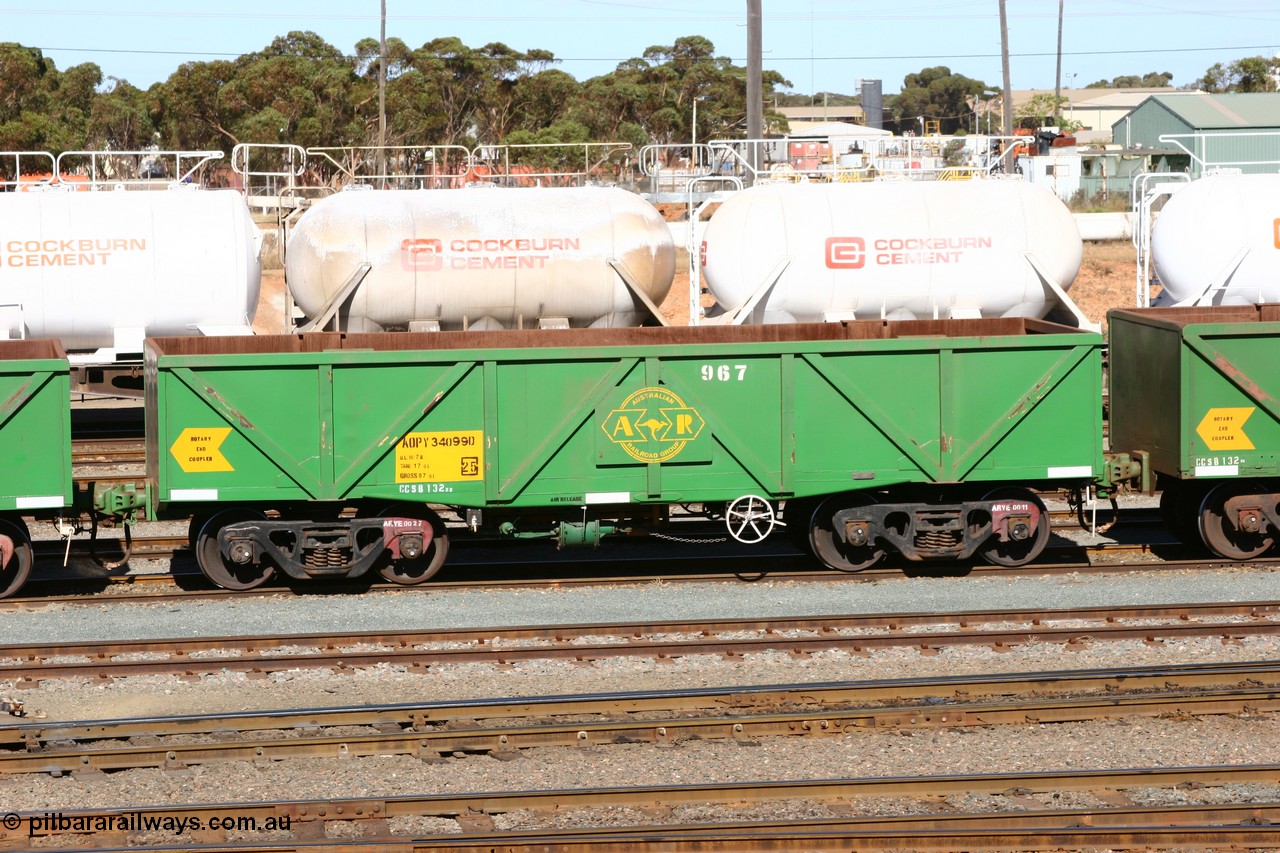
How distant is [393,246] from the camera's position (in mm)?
18125

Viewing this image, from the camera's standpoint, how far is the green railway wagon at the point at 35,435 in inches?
528

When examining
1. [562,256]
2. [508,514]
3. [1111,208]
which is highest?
[1111,208]

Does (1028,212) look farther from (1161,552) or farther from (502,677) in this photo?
(502,677)

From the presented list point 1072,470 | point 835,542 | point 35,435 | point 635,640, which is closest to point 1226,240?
point 1072,470

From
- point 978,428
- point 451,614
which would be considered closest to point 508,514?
point 451,614

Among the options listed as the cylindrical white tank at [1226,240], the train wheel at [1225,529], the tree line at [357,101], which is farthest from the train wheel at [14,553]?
the tree line at [357,101]

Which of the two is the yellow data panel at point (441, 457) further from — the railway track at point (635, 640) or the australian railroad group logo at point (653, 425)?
the railway track at point (635, 640)

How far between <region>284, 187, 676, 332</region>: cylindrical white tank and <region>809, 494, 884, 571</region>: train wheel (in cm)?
547

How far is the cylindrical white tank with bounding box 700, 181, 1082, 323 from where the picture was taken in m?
18.6

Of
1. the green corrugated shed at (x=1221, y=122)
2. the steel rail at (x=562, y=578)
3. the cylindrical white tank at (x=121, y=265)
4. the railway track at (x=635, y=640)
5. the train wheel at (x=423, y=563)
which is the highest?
the green corrugated shed at (x=1221, y=122)

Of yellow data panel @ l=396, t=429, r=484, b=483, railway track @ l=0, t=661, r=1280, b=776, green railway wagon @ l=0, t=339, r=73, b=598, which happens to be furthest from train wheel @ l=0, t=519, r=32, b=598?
railway track @ l=0, t=661, r=1280, b=776

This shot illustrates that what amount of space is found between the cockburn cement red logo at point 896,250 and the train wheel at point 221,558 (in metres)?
8.37

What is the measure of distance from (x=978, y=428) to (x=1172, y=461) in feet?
7.14

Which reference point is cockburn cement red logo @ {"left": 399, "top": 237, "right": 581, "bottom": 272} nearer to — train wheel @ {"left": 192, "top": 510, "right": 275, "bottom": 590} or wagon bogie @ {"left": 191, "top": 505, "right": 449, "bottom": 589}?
wagon bogie @ {"left": 191, "top": 505, "right": 449, "bottom": 589}
